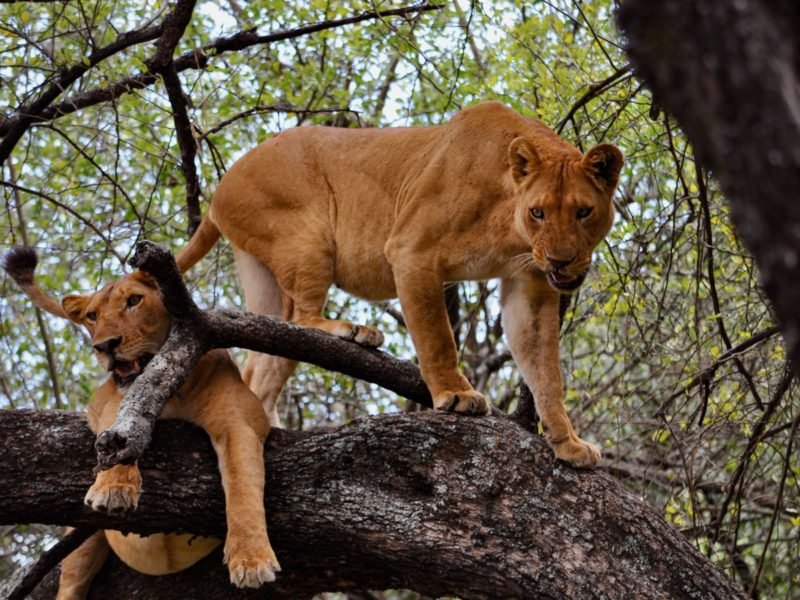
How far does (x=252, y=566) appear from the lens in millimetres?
3447

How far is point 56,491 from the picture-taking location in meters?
3.50

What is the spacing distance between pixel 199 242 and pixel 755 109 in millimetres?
4219

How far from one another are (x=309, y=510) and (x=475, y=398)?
836mm

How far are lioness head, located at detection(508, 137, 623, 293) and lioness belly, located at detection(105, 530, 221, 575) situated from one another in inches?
62.0

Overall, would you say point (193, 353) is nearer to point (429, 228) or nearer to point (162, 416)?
point (162, 416)

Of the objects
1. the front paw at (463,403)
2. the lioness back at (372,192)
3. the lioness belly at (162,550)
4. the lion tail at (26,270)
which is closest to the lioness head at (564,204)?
the lioness back at (372,192)

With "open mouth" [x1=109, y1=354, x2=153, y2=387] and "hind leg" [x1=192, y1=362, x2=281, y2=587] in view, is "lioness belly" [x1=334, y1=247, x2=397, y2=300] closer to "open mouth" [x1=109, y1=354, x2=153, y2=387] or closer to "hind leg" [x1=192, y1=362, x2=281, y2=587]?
"hind leg" [x1=192, y1=362, x2=281, y2=587]

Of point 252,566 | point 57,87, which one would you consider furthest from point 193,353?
point 57,87

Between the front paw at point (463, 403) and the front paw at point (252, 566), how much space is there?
96 cm

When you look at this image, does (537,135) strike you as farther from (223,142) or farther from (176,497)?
(223,142)

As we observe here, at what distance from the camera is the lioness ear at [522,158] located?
Result: 4320 millimetres

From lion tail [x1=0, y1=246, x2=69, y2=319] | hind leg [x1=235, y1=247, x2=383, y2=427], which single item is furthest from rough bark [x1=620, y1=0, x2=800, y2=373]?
lion tail [x1=0, y1=246, x2=69, y2=319]

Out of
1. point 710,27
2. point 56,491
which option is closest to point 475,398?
point 56,491

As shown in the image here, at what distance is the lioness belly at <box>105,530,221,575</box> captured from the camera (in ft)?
12.6
